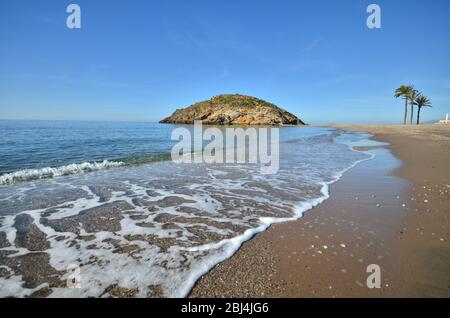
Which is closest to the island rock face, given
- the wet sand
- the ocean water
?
the ocean water

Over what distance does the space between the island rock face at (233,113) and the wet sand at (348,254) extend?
3255 inches

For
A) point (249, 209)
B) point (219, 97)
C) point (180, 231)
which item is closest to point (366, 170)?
point (249, 209)

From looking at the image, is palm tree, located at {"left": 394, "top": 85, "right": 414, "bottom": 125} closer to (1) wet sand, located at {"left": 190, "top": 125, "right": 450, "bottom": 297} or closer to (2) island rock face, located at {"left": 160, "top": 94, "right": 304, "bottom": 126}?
(2) island rock face, located at {"left": 160, "top": 94, "right": 304, "bottom": 126}

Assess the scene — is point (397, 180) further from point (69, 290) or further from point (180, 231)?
point (69, 290)

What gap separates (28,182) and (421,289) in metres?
10.8

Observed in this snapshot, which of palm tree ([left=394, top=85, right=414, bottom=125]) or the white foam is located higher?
palm tree ([left=394, top=85, right=414, bottom=125])

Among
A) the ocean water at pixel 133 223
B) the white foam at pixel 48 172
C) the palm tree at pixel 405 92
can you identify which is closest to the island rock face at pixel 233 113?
the palm tree at pixel 405 92

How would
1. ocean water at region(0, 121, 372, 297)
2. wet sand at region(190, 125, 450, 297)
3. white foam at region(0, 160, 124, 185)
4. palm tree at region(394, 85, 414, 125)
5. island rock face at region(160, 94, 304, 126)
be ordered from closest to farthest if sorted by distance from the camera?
wet sand at region(190, 125, 450, 297), ocean water at region(0, 121, 372, 297), white foam at region(0, 160, 124, 185), palm tree at region(394, 85, 414, 125), island rock face at region(160, 94, 304, 126)

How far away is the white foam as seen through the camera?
8547 millimetres

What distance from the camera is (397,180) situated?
7.41m

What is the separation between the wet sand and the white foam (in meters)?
9.21

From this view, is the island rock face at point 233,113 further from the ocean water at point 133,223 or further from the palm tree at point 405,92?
the ocean water at point 133,223

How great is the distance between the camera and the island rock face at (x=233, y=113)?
289 feet

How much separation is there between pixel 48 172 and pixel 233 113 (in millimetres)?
83369
